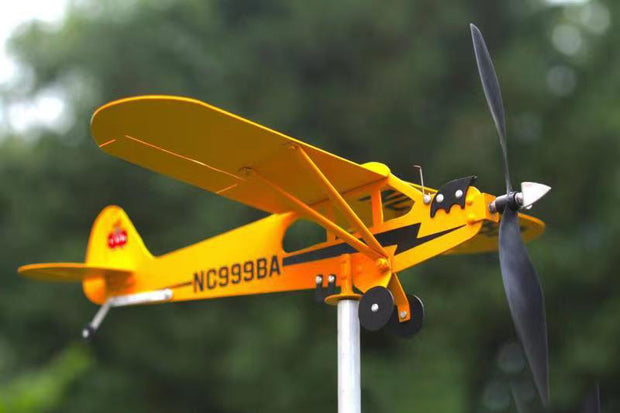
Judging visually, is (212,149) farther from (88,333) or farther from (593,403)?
(88,333)

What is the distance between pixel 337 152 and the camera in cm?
997

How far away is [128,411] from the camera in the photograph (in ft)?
32.7

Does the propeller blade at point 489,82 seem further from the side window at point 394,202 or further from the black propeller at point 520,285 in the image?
the side window at point 394,202

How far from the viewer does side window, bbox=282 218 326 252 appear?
8.91 metres

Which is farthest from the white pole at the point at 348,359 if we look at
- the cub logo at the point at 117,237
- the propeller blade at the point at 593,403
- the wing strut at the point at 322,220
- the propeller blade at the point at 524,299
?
the cub logo at the point at 117,237

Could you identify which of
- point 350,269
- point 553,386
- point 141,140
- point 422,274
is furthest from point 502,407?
point 141,140

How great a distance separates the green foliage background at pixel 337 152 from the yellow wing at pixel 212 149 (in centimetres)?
512

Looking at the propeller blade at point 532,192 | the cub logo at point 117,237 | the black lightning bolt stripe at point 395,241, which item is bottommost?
the black lightning bolt stripe at point 395,241

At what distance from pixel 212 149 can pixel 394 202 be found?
4.01 ft

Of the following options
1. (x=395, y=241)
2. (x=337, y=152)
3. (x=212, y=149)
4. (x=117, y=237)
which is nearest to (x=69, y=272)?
(x=117, y=237)

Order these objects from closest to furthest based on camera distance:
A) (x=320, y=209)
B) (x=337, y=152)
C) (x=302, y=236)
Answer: (x=320, y=209)
(x=302, y=236)
(x=337, y=152)

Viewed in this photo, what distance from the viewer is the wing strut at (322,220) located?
162 inches

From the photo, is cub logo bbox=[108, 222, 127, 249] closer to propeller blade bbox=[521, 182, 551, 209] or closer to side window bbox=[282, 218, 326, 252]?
side window bbox=[282, 218, 326, 252]

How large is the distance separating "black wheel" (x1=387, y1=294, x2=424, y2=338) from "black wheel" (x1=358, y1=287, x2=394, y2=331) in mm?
171
